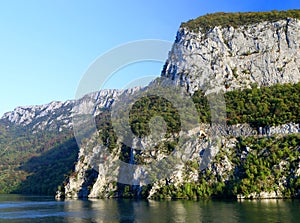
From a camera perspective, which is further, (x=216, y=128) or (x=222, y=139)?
(x=216, y=128)

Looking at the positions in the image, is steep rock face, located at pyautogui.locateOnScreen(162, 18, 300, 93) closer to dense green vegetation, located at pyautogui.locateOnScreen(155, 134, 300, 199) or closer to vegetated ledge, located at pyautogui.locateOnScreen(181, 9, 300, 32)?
vegetated ledge, located at pyautogui.locateOnScreen(181, 9, 300, 32)

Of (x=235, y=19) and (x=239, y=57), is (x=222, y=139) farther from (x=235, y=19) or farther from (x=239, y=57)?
(x=235, y=19)

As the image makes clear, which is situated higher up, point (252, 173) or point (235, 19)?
point (235, 19)

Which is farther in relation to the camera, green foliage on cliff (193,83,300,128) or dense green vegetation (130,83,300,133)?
dense green vegetation (130,83,300,133)

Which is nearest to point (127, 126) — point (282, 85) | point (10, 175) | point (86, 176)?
point (86, 176)

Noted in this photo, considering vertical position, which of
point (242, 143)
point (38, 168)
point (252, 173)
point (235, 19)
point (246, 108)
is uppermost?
point (235, 19)

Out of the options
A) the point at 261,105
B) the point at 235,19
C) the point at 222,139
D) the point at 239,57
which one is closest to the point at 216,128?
the point at 222,139

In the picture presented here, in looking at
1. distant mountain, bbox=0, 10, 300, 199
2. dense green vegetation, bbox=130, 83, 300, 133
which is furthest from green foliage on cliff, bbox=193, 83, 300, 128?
distant mountain, bbox=0, 10, 300, 199

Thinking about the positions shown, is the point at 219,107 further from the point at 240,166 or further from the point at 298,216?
the point at 298,216
